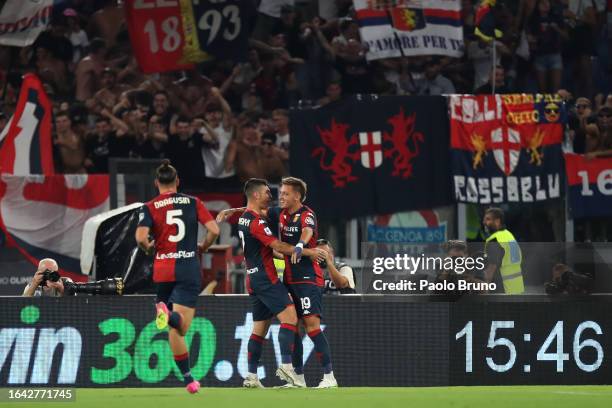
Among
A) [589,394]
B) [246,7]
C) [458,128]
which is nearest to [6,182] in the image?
[246,7]

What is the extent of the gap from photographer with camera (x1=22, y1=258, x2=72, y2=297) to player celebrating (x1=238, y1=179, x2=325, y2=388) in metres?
3.42

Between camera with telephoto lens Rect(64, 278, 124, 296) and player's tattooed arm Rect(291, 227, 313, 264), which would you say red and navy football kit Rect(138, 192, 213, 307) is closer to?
player's tattooed arm Rect(291, 227, 313, 264)

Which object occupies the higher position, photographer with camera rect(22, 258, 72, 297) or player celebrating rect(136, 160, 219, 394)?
player celebrating rect(136, 160, 219, 394)

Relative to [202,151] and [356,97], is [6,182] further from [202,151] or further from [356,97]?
[356,97]

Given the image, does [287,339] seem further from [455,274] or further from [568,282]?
[568,282]

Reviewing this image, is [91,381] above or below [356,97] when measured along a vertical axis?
below

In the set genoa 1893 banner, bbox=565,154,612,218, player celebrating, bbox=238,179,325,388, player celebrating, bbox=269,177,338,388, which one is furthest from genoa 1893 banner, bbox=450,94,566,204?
player celebrating, bbox=238,179,325,388

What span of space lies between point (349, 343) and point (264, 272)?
2.68m

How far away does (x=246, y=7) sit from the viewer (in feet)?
69.2

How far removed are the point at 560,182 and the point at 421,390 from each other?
314 inches

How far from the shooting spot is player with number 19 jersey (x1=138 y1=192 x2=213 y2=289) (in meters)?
11.8

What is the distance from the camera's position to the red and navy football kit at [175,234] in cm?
1176

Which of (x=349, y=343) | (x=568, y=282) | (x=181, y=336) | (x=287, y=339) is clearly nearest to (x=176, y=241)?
(x=181, y=336)

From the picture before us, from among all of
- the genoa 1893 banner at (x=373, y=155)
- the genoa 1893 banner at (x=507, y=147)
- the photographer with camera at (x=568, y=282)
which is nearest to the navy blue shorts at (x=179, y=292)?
the photographer with camera at (x=568, y=282)
